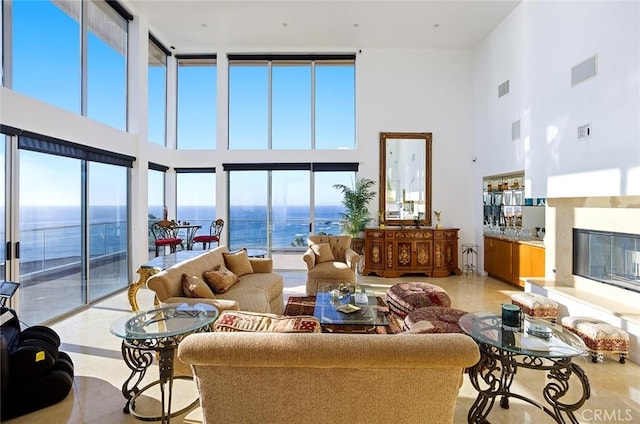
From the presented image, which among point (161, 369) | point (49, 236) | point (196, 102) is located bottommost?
point (161, 369)

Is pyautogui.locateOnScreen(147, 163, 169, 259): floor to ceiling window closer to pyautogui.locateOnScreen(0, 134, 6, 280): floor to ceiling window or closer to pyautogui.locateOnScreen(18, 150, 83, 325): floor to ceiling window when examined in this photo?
pyautogui.locateOnScreen(18, 150, 83, 325): floor to ceiling window

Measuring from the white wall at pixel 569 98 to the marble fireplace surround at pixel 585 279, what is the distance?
0.92 ft

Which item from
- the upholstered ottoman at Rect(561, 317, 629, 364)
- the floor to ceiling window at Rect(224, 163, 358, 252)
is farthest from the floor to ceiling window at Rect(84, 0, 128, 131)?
the upholstered ottoman at Rect(561, 317, 629, 364)

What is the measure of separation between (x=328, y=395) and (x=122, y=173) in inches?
226

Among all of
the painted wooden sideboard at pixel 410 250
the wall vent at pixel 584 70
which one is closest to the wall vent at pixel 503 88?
the wall vent at pixel 584 70

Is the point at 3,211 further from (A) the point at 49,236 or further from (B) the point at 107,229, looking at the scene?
(B) the point at 107,229

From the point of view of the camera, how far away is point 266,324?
183cm

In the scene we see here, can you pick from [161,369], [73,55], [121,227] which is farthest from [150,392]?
[73,55]

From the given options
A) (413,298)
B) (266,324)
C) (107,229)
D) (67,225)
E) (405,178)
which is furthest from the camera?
(405,178)

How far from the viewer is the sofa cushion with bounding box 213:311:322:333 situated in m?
1.77

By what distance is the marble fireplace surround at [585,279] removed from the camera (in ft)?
10.8

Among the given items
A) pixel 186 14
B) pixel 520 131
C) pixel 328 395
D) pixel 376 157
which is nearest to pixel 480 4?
pixel 520 131

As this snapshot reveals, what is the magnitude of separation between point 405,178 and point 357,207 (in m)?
1.42

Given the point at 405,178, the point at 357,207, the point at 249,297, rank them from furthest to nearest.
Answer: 1. the point at 405,178
2. the point at 357,207
3. the point at 249,297
